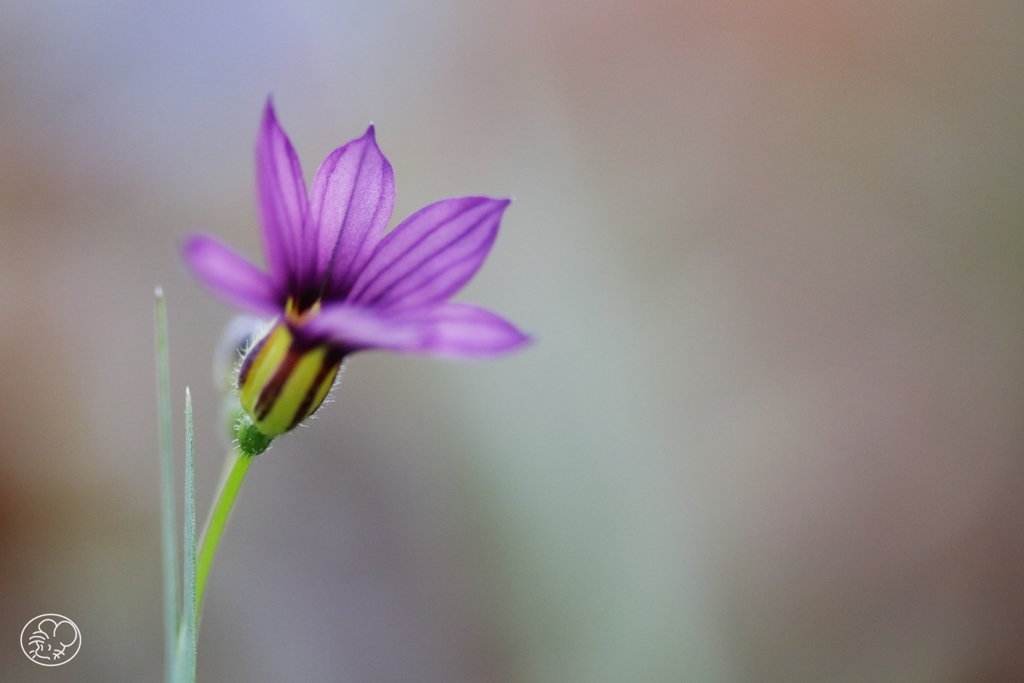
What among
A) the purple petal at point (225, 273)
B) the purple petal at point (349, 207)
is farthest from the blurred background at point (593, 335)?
the purple petal at point (225, 273)

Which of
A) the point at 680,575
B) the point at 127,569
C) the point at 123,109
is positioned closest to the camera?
the point at 127,569

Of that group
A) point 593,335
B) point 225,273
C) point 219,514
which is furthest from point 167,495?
point 593,335

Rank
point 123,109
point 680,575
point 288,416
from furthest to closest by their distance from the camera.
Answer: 1. point 680,575
2. point 123,109
3. point 288,416

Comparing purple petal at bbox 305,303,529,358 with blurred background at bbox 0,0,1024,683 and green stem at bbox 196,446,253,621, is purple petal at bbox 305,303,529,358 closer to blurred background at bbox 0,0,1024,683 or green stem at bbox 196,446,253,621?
green stem at bbox 196,446,253,621

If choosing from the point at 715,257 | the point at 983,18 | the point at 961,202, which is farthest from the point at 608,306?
the point at 983,18

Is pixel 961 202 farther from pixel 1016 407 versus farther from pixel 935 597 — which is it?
pixel 935 597

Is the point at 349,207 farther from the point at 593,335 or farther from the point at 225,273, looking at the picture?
the point at 593,335

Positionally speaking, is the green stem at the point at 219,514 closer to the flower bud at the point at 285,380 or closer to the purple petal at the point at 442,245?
the flower bud at the point at 285,380

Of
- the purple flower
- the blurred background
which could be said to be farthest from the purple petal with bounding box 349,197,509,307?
the blurred background
